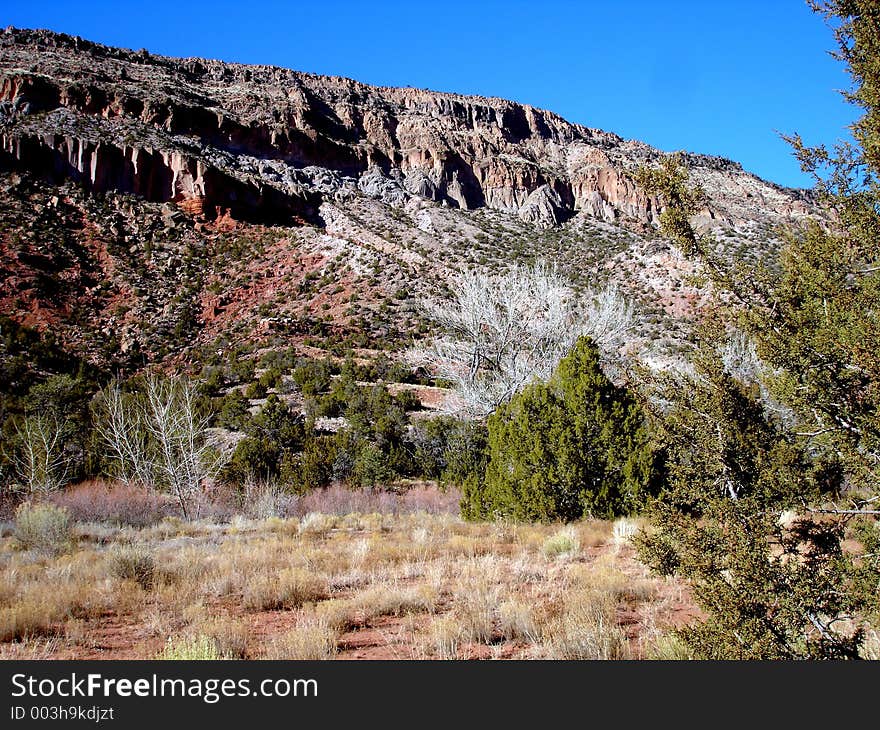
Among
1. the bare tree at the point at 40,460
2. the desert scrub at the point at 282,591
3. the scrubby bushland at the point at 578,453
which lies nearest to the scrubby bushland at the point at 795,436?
the desert scrub at the point at 282,591

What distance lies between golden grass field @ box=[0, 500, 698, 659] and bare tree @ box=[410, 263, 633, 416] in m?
6.68

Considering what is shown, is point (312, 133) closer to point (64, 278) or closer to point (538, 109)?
point (64, 278)

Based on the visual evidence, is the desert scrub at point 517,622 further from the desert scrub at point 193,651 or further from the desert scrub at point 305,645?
the desert scrub at point 193,651

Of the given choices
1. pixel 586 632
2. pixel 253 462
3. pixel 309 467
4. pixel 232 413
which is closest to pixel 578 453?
pixel 586 632

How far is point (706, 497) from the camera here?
3.46 metres

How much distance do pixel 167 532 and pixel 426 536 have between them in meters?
5.52

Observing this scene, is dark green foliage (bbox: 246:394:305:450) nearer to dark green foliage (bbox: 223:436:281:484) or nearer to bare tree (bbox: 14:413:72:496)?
dark green foliage (bbox: 223:436:281:484)

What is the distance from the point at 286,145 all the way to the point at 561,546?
6055 cm

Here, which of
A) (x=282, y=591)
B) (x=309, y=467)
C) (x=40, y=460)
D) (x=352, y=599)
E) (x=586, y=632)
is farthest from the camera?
(x=309, y=467)

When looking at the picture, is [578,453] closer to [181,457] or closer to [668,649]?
[668,649]

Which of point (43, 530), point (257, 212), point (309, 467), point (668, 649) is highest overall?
point (257, 212)

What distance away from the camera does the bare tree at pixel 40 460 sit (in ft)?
48.5

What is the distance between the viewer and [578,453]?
30.9 ft

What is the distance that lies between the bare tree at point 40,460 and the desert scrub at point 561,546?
1377 cm
